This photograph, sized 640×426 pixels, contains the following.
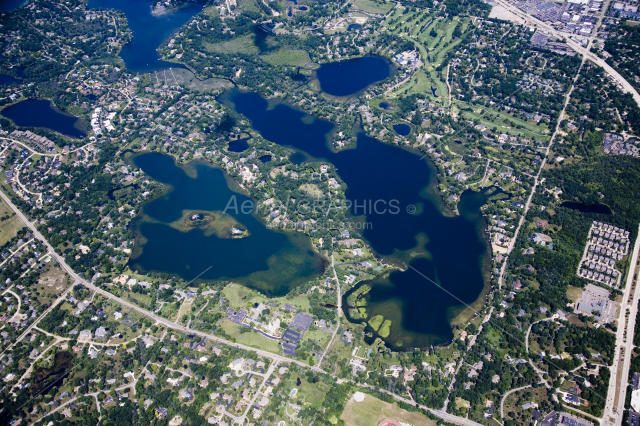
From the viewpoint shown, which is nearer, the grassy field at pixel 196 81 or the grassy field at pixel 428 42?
the grassy field at pixel 428 42

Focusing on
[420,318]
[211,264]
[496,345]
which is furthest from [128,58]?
[496,345]

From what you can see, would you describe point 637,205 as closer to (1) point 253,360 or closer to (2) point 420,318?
(2) point 420,318

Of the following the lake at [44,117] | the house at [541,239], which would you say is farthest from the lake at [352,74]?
the lake at [44,117]

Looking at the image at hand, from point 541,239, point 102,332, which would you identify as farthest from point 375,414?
point 541,239

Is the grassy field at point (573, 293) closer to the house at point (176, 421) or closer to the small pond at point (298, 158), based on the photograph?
A: the small pond at point (298, 158)

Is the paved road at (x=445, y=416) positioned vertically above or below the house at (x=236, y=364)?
above

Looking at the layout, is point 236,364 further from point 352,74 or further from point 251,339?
point 352,74
